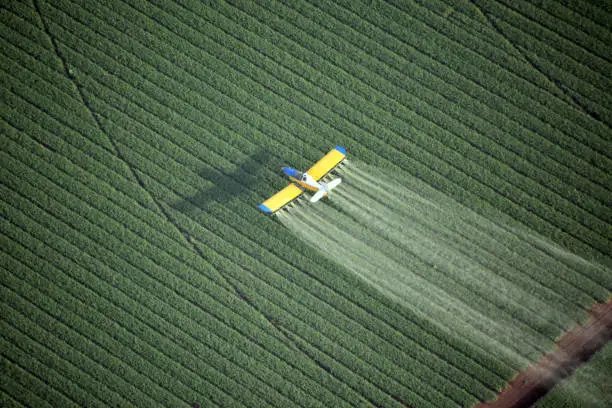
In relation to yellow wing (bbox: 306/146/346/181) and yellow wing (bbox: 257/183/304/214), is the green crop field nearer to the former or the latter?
yellow wing (bbox: 306/146/346/181)

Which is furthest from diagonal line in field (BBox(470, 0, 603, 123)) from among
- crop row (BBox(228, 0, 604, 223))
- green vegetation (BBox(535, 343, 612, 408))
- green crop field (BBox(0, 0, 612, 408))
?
green vegetation (BBox(535, 343, 612, 408))

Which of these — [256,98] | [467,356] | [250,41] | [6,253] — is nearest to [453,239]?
[467,356]

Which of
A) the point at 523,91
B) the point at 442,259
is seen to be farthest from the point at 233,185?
the point at 523,91

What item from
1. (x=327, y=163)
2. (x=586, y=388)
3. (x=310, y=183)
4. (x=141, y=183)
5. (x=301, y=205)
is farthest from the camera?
(x=141, y=183)

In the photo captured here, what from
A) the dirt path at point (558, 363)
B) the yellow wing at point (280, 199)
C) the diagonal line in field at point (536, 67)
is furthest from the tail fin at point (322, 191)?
the dirt path at point (558, 363)

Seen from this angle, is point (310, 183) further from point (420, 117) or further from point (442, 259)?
point (442, 259)

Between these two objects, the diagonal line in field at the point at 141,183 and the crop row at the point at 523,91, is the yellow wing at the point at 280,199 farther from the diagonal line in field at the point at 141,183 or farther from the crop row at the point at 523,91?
the crop row at the point at 523,91
